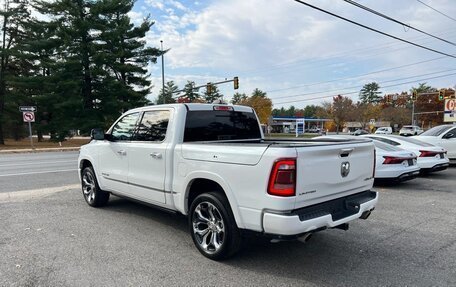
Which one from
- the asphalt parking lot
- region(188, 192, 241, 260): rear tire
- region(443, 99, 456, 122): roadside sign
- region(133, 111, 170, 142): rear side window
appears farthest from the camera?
region(443, 99, 456, 122): roadside sign

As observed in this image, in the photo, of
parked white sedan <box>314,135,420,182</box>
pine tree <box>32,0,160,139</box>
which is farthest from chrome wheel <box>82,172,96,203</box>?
pine tree <box>32,0,160,139</box>

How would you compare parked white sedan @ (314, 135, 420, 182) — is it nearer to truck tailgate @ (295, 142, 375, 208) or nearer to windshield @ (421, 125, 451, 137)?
truck tailgate @ (295, 142, 375, 208)

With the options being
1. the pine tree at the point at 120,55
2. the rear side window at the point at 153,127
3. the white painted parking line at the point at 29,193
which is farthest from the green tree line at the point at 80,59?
the rear side window at the point at 153,127

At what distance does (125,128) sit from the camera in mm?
5906

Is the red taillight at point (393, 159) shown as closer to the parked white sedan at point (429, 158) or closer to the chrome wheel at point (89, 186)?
the parked white sedan at point (429, 158)

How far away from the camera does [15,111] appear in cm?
4338

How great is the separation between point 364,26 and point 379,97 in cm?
12728

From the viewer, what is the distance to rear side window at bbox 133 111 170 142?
4992 mm

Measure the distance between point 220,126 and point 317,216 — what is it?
87.2 inches

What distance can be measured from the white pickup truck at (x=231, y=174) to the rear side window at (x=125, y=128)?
2 cm

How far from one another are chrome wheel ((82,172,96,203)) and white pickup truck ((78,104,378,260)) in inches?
35.5

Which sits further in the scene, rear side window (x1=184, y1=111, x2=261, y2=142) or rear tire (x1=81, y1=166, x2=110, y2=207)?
rear tire (x1=81, y1=166, x2=110, y2=207)

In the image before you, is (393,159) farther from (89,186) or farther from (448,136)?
(89,186)

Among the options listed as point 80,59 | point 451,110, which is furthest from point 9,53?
point 451,110
